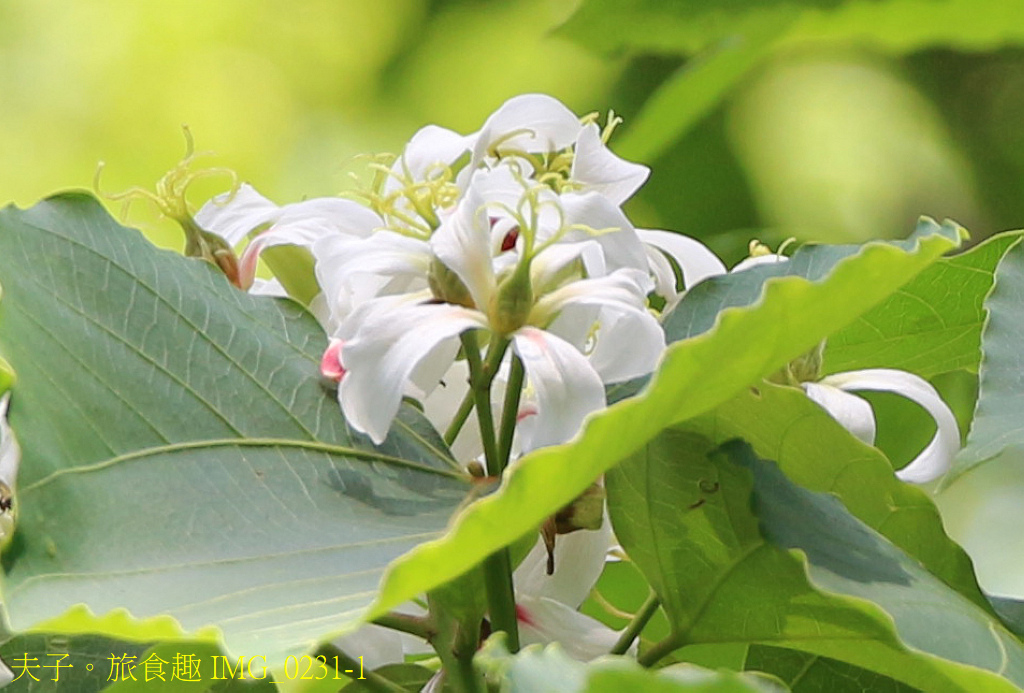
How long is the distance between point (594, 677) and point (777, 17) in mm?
647

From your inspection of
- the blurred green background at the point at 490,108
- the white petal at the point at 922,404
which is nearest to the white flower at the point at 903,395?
the white petal at the point at 922,404

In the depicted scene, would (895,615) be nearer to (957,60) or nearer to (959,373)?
(959,373)

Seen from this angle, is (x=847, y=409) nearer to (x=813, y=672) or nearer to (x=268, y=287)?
(x=813, y=672)

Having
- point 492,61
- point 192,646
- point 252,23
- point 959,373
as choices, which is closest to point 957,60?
point 492,61

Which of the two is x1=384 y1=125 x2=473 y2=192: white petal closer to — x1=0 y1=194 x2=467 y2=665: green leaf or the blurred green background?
x1=0 y1=194 x2=467 y2=665: green leaf

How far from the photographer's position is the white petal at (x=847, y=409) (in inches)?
15.6

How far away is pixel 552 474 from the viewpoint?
28 centimetres

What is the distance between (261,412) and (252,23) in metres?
1.63

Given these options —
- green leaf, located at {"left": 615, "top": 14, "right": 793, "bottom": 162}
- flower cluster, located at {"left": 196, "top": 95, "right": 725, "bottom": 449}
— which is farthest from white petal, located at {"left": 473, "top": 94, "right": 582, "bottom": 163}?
green leaf, located at {"left": 615, "top": 14, "right": 793, "bottom": 162}

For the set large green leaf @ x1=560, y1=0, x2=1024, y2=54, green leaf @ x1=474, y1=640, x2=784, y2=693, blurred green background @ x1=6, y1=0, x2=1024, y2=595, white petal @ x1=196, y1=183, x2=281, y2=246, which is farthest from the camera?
blurred green background @ x1=6, y1=0, x2=1024, y2=595

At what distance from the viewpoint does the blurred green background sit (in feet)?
4.87

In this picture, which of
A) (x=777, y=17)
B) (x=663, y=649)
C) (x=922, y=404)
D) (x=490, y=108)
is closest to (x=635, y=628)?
(x=663, y=649)

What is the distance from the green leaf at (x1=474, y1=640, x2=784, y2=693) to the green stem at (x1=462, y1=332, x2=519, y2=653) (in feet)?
0.24

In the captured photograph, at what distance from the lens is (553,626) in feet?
1.28
